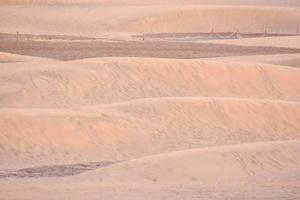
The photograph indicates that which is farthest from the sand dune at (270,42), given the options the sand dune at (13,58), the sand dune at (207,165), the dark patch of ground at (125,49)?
the sand dune at (207,165)

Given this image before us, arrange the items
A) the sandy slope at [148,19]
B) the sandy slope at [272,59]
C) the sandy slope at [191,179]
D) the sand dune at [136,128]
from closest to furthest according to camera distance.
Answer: the sandy slope at [191,179], the sand dune at [136,128], the sandy slope at [272,59], the sandy slope at [148,19]

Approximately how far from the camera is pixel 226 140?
17.1m

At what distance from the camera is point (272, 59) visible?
27.8m

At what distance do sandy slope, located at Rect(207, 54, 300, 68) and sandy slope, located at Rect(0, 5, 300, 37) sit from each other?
15.8 meters

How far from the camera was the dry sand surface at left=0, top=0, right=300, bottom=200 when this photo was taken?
1188cm

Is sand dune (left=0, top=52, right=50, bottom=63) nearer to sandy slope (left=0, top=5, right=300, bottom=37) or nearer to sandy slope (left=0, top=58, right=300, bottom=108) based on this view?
sandy slope (left=0, top=58, right=300, bottom=108)

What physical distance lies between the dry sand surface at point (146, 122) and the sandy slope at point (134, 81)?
0.11 feet

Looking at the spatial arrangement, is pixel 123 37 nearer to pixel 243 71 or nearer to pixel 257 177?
pixel 243 71

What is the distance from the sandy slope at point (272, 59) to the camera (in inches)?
1061

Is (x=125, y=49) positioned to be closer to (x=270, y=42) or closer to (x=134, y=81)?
(x=134, y=81)

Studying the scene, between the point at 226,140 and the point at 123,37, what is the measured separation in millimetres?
21892

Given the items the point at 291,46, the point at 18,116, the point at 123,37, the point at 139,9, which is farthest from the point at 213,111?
the point at 139,9

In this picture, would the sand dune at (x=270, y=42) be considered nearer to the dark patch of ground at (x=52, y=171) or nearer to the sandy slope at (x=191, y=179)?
the sandy slope at (x=191, y=179)

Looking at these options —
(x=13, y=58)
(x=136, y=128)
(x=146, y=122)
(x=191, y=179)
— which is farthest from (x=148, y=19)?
(x=191, y=179)
